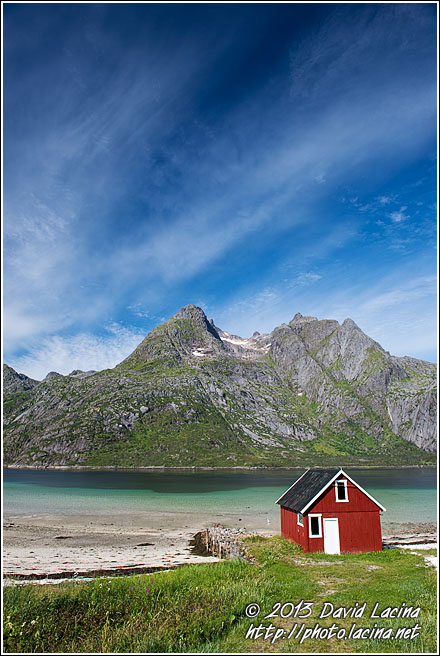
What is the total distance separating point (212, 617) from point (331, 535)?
20.2 metres

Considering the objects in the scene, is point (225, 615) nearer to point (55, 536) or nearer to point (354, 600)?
point (354, 600)

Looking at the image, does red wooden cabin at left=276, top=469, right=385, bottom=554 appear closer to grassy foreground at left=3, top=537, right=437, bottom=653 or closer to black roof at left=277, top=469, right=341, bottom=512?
black roof at left=277, top=469, right=341, bottom=512

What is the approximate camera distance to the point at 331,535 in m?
31.2

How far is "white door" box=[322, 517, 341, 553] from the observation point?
1219 inches

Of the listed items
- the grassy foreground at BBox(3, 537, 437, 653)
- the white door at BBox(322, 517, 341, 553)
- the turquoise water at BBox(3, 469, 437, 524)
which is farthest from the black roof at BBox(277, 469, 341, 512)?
the turquoise water at BBox(3, 469, 437, 524)

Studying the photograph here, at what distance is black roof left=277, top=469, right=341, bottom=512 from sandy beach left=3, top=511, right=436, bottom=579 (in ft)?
28.0

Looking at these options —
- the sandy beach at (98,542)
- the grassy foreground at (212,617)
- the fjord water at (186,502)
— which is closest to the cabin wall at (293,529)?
the sandy beach at (98,542)

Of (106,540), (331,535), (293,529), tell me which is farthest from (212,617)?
(106,540)

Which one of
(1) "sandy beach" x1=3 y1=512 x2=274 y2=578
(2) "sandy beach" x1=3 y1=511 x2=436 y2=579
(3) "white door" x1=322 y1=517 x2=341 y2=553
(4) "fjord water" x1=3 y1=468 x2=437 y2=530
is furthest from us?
(4) "fjord water" x1=3 y1=468 x2=437 y2=530

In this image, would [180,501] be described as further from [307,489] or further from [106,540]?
[307,489]

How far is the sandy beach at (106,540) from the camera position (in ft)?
112

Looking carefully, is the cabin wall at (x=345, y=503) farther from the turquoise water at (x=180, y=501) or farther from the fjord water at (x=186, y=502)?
the turquoise water at (x=180, y=501)

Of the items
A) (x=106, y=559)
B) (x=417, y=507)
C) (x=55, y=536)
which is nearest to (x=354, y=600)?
(x=106, y=559)

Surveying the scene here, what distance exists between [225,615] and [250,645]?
2163 millimetres
